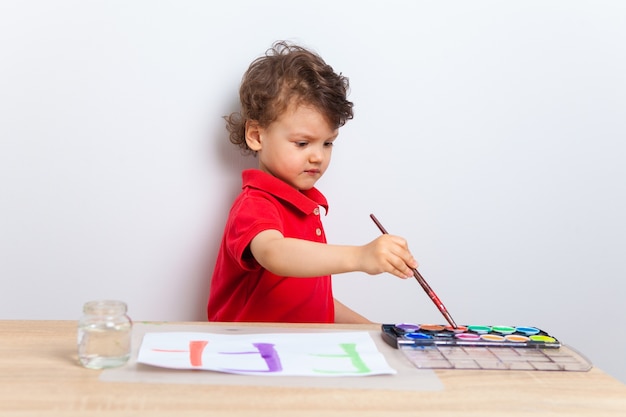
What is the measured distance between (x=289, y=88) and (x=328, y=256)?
42 centimetres

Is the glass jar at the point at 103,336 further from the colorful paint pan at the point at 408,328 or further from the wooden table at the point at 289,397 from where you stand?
the colorful paint pan at the point at 408,328

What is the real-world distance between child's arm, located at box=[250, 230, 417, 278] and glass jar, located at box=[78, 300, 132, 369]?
1.14ft

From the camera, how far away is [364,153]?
1.66 metres

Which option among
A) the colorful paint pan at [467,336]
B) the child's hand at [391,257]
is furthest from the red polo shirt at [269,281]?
the colorful paint pan at [467,336]

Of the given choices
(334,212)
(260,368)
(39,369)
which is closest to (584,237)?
(334,212)

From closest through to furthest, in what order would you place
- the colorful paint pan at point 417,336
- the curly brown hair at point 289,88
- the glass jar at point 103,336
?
the glass jar at point 103,336, the colorful paint pan at point 417,336, the curly brown hair at point 289,88

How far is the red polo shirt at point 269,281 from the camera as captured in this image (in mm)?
1511

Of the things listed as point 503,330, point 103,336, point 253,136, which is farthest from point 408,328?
point 253,136

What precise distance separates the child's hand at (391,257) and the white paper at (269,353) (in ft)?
0.33

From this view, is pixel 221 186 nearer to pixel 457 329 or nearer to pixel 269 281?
pixel 269 281

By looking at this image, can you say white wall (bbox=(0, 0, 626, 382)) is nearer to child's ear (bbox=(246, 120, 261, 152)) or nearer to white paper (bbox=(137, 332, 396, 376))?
child's ear (bbox=(246, 120, 261, 152))

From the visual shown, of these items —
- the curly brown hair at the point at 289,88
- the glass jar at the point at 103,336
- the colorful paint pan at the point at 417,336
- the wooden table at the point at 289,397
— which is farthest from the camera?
the curly brown hair at the point at 289,88

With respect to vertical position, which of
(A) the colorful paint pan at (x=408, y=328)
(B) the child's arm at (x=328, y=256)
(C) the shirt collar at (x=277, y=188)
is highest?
(C) the shirt collar at (x=277, y=188)

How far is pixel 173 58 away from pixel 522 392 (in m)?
0.94
